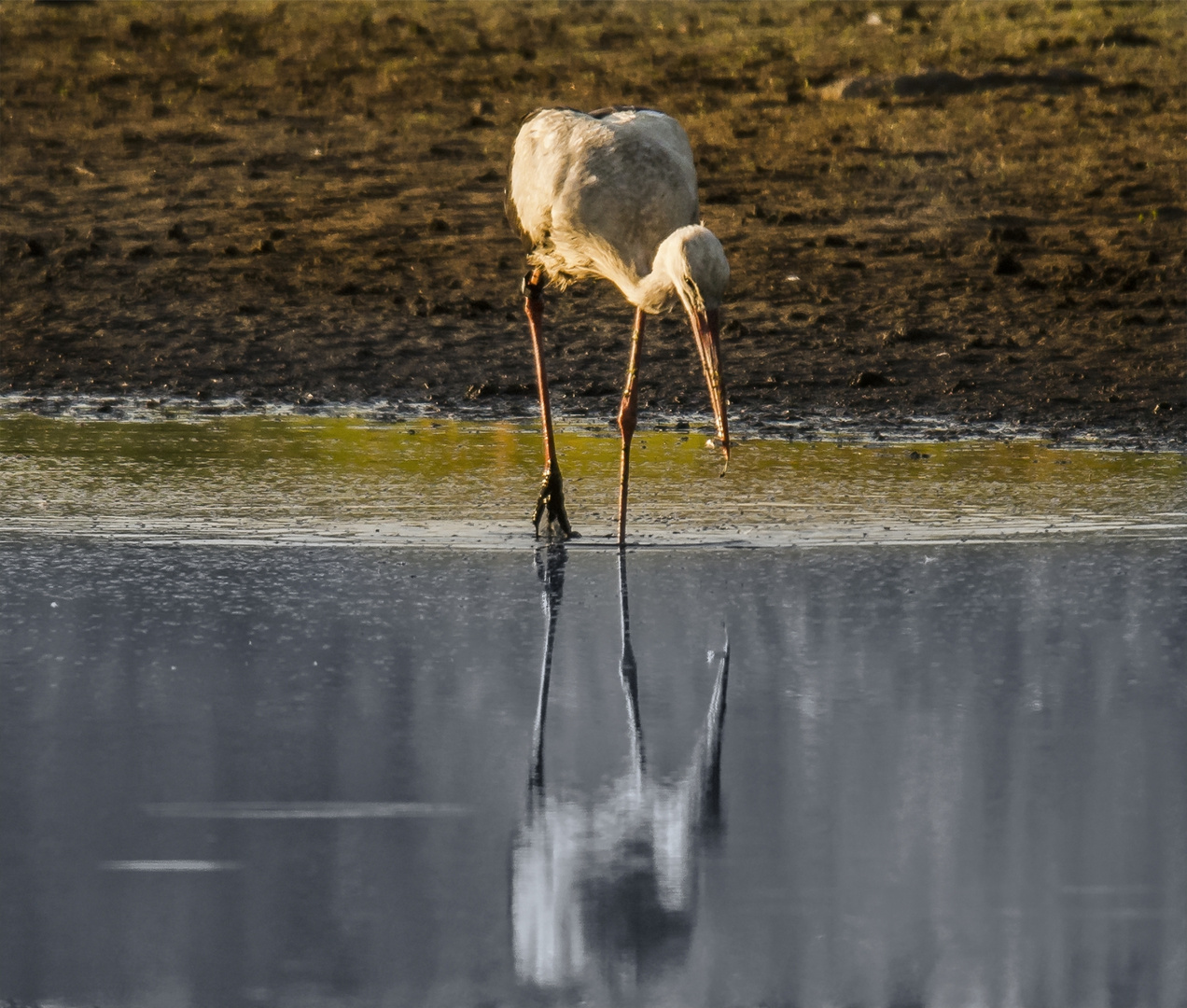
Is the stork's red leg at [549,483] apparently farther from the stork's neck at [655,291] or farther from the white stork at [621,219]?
the stork's neck at [655,291]

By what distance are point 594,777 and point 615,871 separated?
19.7 inches

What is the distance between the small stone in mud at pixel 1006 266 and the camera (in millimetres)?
→ 10438

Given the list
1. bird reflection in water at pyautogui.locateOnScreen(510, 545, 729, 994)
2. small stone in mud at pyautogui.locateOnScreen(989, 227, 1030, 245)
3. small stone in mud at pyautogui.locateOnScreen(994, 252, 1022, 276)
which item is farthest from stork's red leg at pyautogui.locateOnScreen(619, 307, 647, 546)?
small stone in mud at pyautogui.locateOnScreen(989, 227, 1030, 245)

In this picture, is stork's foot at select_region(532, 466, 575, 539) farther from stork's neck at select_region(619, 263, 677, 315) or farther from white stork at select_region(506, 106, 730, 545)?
stork's neck at select_region(619, 263, 677, 315)

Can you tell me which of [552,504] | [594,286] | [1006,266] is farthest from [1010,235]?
[552,504]

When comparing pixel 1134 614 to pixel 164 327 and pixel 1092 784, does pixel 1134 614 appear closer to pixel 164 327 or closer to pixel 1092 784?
pixel 1092 784

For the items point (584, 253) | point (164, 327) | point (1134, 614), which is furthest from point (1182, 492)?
point (164, 327)

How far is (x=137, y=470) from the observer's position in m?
7.18

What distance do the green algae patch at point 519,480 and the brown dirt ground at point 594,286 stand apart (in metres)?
0.65

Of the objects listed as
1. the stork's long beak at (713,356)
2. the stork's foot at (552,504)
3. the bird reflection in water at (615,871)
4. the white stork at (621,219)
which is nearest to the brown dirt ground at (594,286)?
the white stork at (621,219)

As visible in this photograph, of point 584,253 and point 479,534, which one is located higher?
point 584,253

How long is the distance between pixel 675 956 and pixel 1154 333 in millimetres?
6703

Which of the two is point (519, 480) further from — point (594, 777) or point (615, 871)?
point (615, 871)

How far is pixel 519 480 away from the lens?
7.16m
